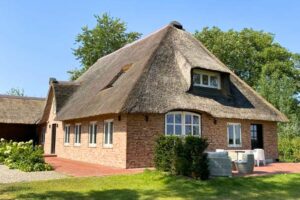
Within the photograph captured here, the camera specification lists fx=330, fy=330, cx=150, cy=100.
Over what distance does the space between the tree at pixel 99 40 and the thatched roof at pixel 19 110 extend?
1111 cm

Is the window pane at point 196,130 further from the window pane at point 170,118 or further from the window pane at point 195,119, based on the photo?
the window pane at point 170,118

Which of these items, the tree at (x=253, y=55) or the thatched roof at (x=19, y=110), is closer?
the thatched roof at (x=19, y=110)

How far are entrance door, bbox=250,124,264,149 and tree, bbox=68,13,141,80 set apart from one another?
26.6 meters

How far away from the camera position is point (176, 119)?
1730 cm

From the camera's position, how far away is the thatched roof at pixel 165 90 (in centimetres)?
1617

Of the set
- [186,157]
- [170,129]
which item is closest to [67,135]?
[170,129]

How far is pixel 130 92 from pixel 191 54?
5.61 m

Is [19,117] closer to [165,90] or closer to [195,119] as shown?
[165,90]

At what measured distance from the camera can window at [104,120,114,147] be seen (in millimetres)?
17578

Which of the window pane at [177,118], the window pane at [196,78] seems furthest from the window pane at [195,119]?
the window pane at [196,78]

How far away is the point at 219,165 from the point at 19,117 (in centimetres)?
2368

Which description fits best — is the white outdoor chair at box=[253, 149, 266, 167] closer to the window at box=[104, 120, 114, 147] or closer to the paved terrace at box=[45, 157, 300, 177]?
the paved terrace at box=[45, 157, 300, 177]

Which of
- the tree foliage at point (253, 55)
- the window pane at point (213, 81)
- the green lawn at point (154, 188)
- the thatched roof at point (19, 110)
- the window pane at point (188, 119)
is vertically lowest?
the green lawn at point (154, 188)

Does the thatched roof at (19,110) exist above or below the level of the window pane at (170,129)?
above
